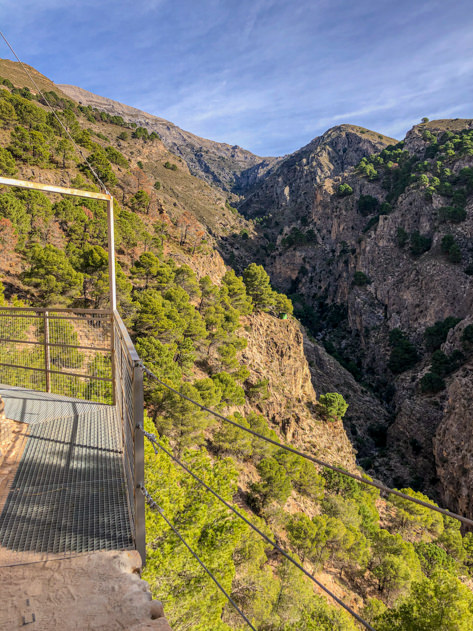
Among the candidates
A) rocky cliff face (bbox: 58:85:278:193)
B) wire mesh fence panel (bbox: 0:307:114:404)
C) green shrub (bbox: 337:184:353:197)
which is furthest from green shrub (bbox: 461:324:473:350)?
rocky cliff face (bbox: 58:85:278:193)

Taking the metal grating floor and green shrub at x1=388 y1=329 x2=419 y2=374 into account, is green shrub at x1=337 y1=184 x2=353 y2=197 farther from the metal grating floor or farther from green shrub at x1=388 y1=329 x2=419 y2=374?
the metal grating floor

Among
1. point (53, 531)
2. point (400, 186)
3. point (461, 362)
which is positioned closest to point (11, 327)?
point (53, 531)

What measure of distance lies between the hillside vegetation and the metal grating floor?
8.02 feet

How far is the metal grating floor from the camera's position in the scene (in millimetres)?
2416

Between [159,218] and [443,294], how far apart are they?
1551 inches

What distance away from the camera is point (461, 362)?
35.8 meters

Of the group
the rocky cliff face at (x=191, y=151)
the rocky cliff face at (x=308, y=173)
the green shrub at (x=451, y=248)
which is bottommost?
the green shrub at (x=451, y=248)

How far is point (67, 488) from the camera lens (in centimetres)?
292

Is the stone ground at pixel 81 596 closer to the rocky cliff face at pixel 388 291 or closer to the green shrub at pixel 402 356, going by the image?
the rocky cliff face at pixel 388 291

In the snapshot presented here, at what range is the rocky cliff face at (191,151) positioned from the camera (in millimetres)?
139500

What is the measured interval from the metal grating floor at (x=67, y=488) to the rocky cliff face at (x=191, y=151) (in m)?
139

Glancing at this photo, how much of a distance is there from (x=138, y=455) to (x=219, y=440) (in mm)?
17662

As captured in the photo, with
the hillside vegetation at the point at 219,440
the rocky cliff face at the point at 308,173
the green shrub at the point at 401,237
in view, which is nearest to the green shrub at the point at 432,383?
the hillside vegetation at the point at 219,440

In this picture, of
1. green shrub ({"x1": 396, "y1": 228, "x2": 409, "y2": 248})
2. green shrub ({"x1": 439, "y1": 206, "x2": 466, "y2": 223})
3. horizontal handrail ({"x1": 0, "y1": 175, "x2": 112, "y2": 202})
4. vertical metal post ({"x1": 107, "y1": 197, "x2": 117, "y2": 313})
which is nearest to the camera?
horizontal handrail ({"x1": 0, "y1": 175, "x2": 112, "y2": 202})
